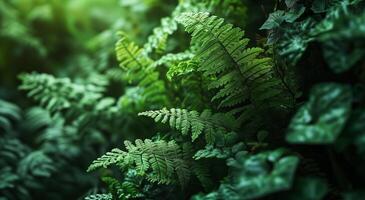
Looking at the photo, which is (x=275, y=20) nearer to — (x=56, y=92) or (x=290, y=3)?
(x=290, y=3)

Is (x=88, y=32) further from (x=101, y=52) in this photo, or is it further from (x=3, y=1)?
(x=3, y=1)

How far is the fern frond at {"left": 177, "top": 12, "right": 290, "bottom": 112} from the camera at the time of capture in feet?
6.15

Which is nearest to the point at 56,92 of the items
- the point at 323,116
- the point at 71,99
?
the point at 71,99

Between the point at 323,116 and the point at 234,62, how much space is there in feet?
1.94

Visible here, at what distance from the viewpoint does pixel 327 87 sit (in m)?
1.45

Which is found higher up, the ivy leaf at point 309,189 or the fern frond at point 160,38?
the fern frond at point 160,38

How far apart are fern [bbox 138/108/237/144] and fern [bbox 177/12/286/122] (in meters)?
0.09

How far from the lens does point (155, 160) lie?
1857 millimetres

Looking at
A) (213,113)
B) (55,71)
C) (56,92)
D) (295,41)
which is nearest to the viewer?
(295,41)

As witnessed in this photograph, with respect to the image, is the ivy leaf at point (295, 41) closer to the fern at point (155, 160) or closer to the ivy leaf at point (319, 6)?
the ivy leaf at point (319, 6)

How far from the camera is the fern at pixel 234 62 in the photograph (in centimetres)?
187

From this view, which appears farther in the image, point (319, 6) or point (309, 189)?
point (319, 6)

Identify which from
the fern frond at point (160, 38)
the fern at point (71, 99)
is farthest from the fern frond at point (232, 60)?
the fern at point (71, 99)

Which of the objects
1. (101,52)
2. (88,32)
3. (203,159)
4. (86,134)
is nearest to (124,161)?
(203,159)
